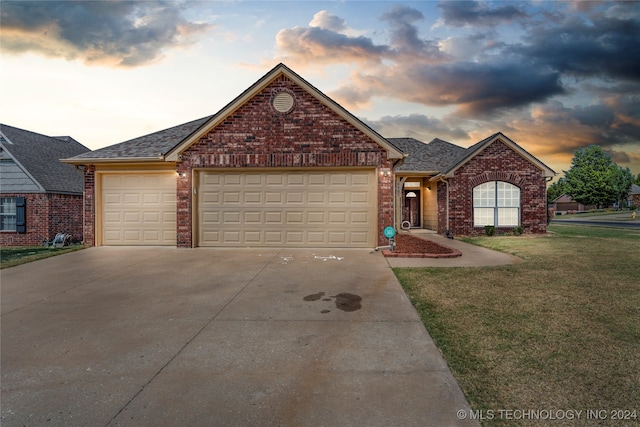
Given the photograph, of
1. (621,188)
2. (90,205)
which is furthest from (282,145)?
(621,188)

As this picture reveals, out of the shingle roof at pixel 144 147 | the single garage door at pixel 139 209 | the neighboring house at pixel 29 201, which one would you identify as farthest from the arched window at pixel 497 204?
the neighboring house at pixel 29 201

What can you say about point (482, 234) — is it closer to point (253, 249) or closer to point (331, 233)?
point (331, 233)

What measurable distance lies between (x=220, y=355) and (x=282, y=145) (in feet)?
27.7

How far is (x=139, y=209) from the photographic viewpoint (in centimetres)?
1169

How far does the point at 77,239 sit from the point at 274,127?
492 inches

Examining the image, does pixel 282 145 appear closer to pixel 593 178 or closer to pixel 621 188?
pixel 593 178

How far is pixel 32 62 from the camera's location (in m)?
11.7

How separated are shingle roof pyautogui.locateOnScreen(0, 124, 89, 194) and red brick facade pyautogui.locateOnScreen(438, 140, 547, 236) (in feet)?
65.9

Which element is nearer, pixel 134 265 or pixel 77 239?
pixel 134 265

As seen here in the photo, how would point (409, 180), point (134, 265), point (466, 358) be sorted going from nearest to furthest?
point (466, 358)
point (134, 265)
point (409, 180)

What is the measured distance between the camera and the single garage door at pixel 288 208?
10.8 m

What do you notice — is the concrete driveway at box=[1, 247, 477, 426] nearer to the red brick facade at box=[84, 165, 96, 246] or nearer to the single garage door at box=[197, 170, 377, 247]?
the single garage door at box=[197, 170, 377, 247]

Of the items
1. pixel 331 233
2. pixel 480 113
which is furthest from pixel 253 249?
pixel 480 113

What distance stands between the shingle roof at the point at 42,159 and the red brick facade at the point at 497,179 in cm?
2010
